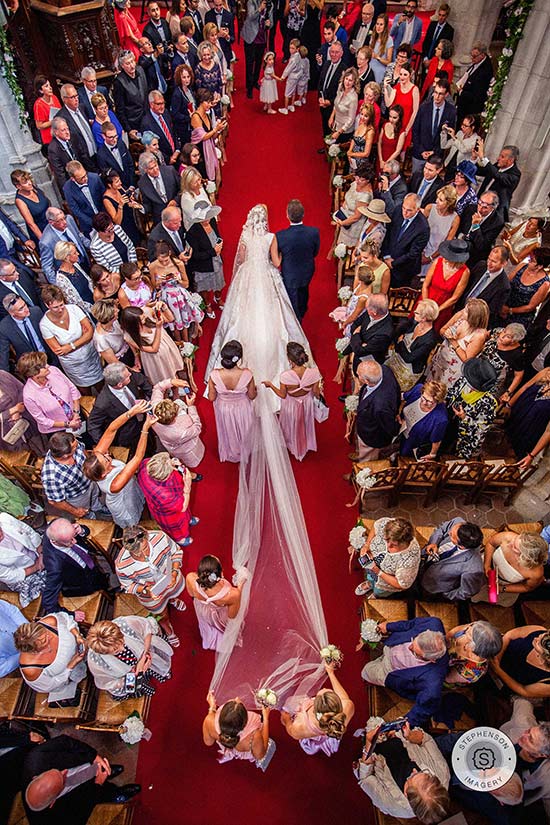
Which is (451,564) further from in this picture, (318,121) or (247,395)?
(318,121)

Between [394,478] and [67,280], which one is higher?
[67,280]

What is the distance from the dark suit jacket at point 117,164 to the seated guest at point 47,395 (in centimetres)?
356

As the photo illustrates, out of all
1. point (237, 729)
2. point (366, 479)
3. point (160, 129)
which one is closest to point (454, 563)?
point (366, 479)

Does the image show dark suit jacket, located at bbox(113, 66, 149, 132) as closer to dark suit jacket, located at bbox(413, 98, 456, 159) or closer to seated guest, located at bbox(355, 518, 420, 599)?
dark suit jacket, located at bbox(413, 98, 456, 159)

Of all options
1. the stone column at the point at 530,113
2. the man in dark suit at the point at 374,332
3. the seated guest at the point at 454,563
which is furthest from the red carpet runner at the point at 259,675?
the stone column at the point at 530,113

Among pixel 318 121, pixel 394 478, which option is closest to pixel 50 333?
pixel 394 478

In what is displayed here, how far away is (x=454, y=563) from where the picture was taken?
12.8ft

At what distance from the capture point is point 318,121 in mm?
10547

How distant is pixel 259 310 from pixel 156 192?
207 centimetres

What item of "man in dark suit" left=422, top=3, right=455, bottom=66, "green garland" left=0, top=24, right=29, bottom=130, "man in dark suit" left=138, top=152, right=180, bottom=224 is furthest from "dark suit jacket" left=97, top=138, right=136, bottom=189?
"man in dark suit" left=422, top=3, right=455, bottom=66

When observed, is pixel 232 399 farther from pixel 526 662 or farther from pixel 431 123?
pixel 431 123

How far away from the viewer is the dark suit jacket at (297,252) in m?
6.00

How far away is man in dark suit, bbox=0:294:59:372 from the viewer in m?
5.05

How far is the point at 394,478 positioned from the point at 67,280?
13.0 feet
